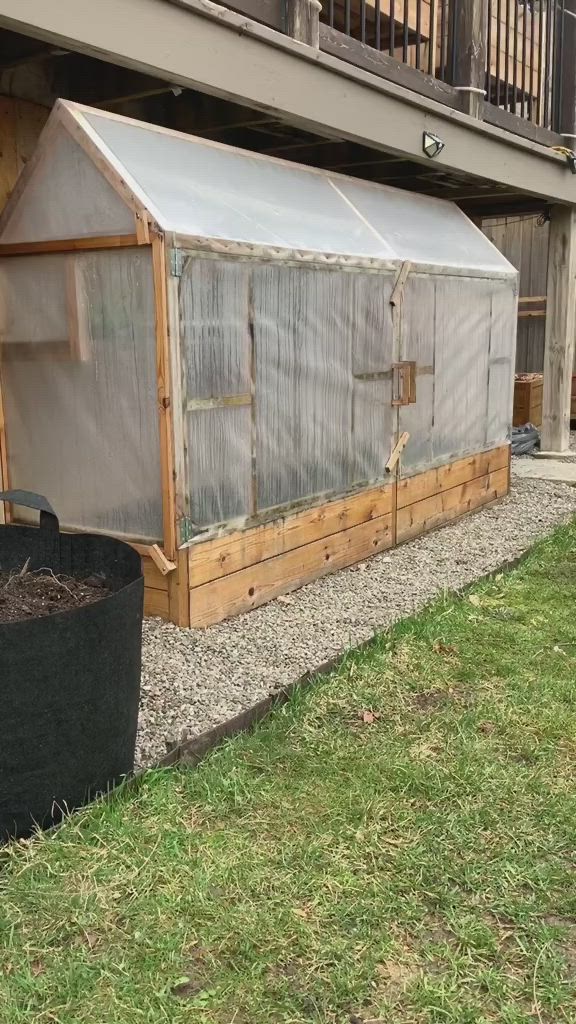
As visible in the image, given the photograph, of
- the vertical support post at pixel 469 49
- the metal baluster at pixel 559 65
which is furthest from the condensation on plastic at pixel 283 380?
the metal baluster at pixel 559 65

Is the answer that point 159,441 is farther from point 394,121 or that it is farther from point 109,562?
point 394,121

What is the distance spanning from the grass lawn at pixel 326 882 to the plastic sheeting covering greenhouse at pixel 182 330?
52.4 inches

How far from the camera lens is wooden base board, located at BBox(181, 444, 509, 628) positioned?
4.14 metres

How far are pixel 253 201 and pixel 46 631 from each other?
296cm

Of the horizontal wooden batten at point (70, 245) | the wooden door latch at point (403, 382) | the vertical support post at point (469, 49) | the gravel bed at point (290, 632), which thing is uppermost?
the vertical support post at point (469, 49)

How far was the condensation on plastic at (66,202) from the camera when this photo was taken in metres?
3.86

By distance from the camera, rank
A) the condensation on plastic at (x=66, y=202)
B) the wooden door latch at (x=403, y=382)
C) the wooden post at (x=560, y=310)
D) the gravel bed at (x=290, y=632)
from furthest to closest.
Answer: the wooden post at (x=560, y=310) < the wooden door latch at (x=403, y=382) < the condensation on plastic at (x=66, y=202) < the gravel bed at (x=290, y=632)

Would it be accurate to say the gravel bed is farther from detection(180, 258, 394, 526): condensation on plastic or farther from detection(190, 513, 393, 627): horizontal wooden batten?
detection(180, 258, 394, 526): condensation on plastic

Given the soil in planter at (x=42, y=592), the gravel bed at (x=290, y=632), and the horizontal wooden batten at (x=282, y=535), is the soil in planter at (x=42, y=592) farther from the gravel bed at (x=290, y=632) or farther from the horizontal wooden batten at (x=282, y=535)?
the horizontal wooden batten at (x=282, y=535)

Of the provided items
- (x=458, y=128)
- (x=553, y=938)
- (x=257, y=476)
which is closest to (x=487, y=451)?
(x=458, y=128)

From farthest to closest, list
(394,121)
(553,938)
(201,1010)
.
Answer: (394,121)
(553,938)
(201,1010)

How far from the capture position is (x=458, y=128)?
6145mm

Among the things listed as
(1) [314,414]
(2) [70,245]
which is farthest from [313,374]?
(2) [70,245]

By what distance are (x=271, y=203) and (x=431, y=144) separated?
1.64 m
